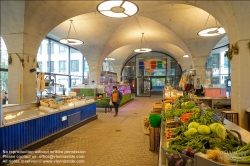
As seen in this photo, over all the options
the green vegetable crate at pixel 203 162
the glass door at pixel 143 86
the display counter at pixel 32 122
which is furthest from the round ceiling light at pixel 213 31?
the glass door at pixel 143 86

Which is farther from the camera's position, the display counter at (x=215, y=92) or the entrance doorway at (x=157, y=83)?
the entrance doorway at (x=157, y=83)

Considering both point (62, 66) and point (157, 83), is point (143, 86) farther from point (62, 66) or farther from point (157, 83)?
point (62, 66)

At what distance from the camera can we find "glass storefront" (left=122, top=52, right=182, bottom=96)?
20047 mm

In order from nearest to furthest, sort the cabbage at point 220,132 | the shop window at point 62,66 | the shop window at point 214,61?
the cabbage at point 220,132 < the shop window at point 62,66 < the shop window at point 214,61

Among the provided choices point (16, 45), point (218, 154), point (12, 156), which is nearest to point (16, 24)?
point (16, 45)

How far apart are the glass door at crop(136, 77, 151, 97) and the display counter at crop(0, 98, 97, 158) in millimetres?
14242

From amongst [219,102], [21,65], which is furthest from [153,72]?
[21,65]

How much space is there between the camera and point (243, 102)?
427 centimetres

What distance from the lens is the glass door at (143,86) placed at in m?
20.1

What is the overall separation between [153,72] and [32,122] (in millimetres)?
17658

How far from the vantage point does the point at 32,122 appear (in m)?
3.79

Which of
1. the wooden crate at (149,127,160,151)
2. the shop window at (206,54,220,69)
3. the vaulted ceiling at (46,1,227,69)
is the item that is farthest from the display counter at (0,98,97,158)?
the shop window at (206,54,220,69)

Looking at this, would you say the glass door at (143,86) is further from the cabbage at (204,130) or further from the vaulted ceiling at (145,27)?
the cabbage at (204,130)

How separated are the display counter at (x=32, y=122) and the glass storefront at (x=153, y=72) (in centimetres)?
1447
